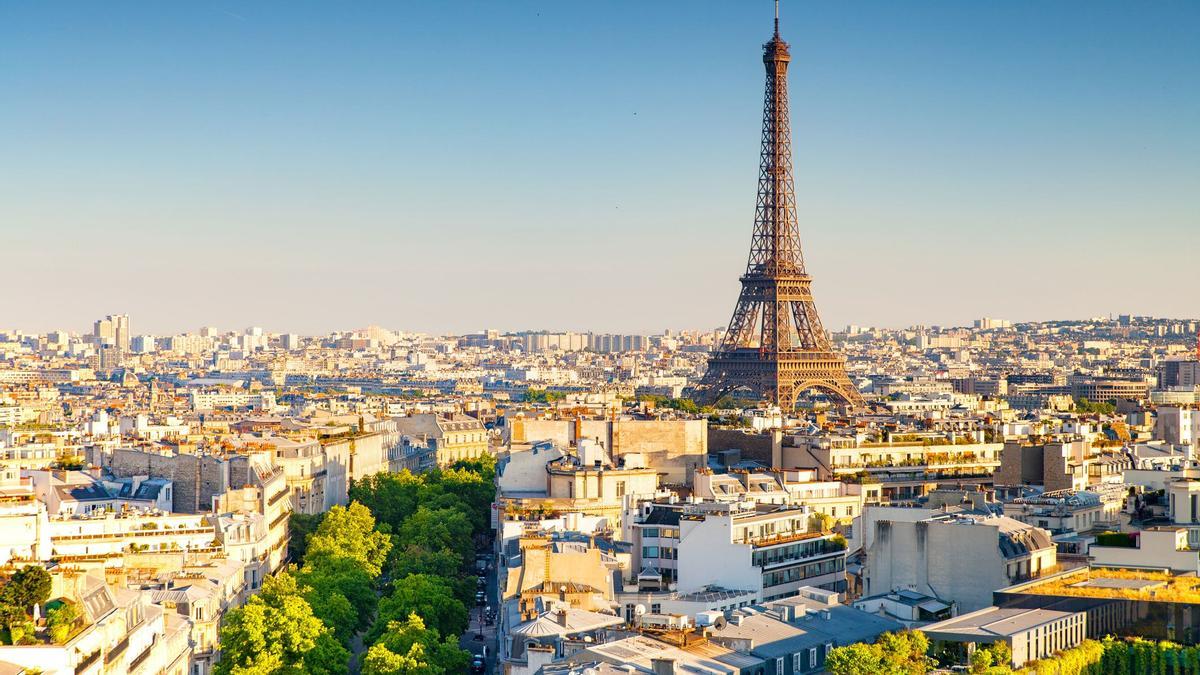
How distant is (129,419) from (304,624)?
228ft

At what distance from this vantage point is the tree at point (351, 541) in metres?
55.6

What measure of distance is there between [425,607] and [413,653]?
6.51 meters

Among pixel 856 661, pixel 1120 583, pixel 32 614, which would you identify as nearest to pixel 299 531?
pixel 32 614

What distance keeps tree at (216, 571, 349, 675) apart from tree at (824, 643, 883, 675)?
1463 cm

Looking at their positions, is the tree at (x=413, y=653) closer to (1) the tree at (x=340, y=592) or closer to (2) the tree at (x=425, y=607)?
(2) the tree at (x=425, y=607)

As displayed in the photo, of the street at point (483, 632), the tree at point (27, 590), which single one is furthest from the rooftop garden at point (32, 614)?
the street at point (483, 632)

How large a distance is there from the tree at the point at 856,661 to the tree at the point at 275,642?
14.6 meters

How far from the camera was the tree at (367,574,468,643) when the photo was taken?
44.6 meters

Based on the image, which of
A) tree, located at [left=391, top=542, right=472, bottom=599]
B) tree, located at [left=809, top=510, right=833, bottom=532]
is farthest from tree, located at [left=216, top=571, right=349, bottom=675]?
tree, located at [left=809, top=510, right=833, bottom=532]

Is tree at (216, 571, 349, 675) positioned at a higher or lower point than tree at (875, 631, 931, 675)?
lower

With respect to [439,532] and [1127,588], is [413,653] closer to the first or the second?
[1127,588]

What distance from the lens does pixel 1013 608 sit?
3197 cm

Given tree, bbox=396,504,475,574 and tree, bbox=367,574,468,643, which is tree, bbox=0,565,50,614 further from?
tree, bbox=396,504,475,574

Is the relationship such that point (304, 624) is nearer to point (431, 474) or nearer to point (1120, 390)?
point (431, 474)
